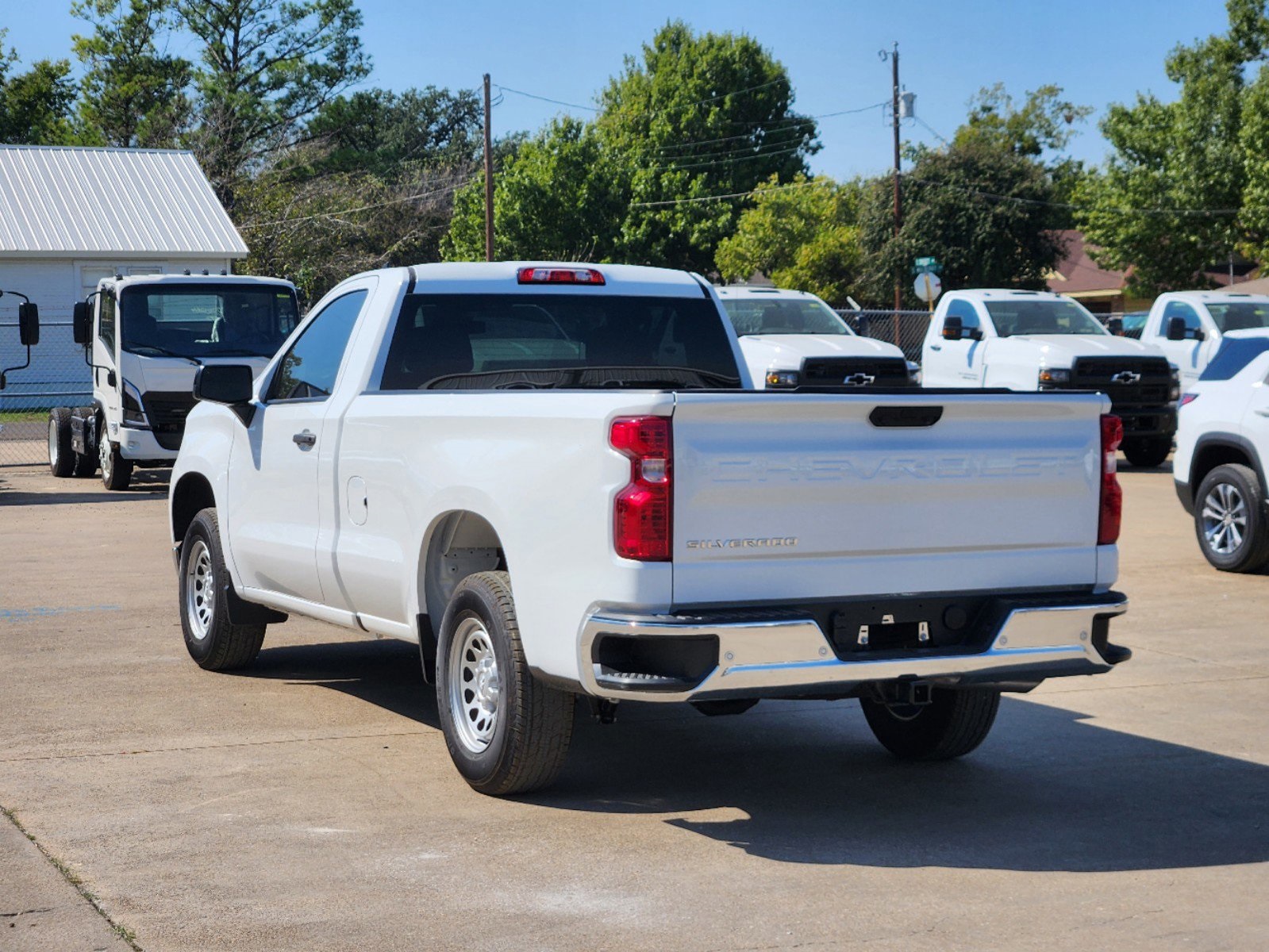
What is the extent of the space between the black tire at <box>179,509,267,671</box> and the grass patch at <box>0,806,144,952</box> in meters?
2.61

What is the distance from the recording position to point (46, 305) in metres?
36.8

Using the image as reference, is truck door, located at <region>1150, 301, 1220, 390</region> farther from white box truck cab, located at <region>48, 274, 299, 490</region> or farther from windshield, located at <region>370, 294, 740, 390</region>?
windshield, located at <region>370, 294, 740, 390</region>

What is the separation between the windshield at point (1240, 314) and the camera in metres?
23.3

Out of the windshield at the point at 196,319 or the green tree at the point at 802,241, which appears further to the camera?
the green tree at the point at 802,241

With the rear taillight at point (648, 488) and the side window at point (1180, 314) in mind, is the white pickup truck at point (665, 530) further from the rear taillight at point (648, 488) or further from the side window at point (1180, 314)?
the side window at point (1180, 314)

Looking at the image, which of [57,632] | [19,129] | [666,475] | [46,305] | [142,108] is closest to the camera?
[666,475]

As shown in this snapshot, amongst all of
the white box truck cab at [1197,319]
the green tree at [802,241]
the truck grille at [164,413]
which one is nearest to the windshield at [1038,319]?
the white box truck cab at [1197,319]

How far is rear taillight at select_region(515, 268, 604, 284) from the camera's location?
7461 millimetres

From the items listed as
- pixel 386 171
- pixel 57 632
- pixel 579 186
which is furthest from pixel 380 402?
pixel 386 171

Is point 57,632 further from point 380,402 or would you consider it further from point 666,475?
point 666,475

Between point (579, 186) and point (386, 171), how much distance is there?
43.9ft

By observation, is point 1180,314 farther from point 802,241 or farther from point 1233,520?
point 802,241

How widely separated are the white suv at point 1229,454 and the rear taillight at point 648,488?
316 inches

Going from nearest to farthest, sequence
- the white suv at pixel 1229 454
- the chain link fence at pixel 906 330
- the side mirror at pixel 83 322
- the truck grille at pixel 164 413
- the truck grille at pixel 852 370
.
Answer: the white suv at pixel 1229 454 → the truck grille at pixel 164 413 → the truck grille at pixel 852 370 → the side mirror at pixel 83 322 → the chain link fence at pixel 906 330
